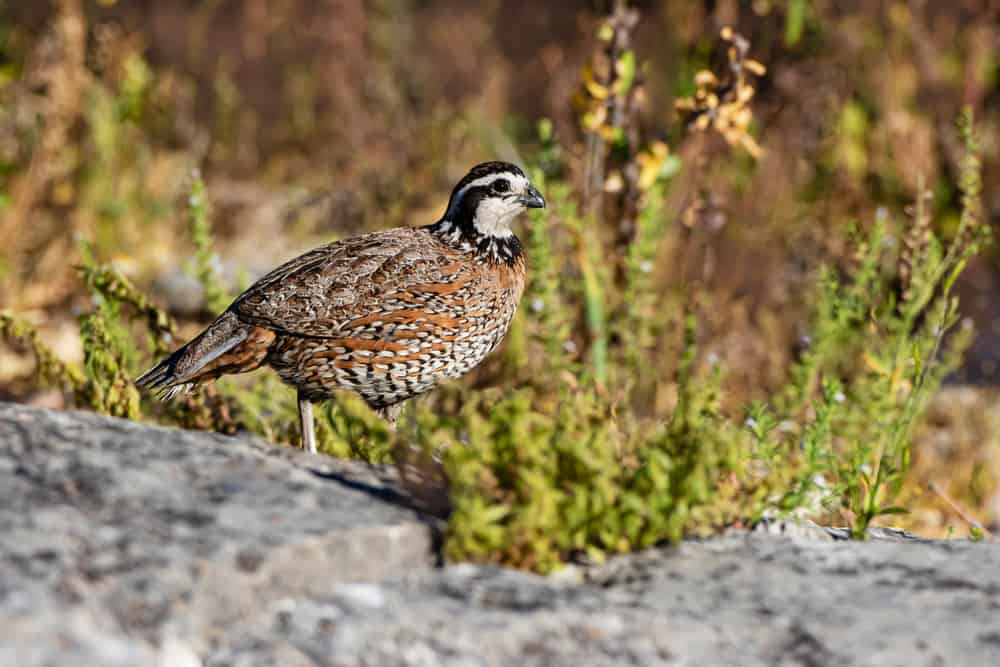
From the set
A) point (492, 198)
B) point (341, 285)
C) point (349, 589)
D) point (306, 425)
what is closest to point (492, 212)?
point (492, 198)

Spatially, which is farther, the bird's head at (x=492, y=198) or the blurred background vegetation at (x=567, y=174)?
the blurred background vegetation at (x=567, y=174)

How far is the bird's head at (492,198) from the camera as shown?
3.89 meters

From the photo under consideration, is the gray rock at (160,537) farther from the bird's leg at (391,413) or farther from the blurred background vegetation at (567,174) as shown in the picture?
the bird's leg at (391,413)

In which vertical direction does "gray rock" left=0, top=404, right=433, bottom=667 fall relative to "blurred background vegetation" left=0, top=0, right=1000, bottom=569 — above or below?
below

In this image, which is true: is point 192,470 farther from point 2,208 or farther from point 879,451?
point 2,208

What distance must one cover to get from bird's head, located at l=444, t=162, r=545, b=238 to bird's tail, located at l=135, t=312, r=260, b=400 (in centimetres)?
78

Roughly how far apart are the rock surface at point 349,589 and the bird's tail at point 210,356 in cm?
106

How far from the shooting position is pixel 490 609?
7.21ft

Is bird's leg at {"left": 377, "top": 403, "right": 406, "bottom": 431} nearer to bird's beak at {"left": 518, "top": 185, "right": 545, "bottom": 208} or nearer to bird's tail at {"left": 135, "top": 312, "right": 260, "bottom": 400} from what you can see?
bird's tail at {"left": 135, "top": 312, "right": 260, "bottom": 400}

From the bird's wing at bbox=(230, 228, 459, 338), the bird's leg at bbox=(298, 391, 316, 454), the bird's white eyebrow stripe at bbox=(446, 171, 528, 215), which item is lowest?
the bird's leg at bbox=(298, 391, 316, 454)

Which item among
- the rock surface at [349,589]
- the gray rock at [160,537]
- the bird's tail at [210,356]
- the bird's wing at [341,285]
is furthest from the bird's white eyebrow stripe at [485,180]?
the rock surface at [349,589]

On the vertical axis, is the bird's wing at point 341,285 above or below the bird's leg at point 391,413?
above

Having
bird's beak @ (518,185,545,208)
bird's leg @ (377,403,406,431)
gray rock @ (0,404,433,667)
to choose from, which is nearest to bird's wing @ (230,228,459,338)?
bird's beak @ (518,185,545,208)

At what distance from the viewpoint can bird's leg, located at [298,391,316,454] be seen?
11.8 feet
